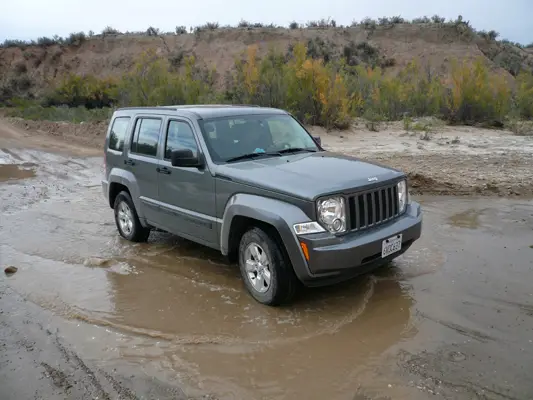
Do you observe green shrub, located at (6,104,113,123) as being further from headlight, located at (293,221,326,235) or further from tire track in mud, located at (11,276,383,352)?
headlight, located at (293,221,326,235)

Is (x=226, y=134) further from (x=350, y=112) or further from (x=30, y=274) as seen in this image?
(x=350, y=112)

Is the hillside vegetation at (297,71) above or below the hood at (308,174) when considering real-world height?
above

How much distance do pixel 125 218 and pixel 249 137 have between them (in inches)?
101

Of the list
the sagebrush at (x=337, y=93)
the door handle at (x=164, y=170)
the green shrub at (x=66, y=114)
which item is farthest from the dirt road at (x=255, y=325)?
the green shrub at (x=66, y=114)

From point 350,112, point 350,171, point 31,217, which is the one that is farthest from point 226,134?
point 350,112

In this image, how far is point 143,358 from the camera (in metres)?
4.01

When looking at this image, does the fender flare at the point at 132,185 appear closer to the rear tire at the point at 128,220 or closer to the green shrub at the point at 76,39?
the rear tire at the point at 128,220

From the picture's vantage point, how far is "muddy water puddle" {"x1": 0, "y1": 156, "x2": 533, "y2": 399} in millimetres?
→ 3600

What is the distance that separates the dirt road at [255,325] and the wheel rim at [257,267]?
238 millimetres

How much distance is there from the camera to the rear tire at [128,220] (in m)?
6.87

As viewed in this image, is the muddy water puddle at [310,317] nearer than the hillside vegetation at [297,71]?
Yes

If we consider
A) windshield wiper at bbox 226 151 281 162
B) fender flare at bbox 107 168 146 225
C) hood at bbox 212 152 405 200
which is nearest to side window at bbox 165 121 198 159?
windshield wiper at bbox 226 151 281 162

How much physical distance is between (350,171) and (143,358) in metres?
2.51

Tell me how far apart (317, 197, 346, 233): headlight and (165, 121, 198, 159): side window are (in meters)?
1.73
